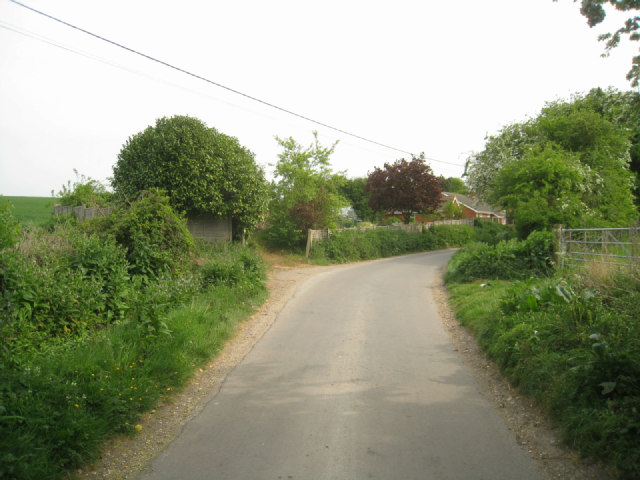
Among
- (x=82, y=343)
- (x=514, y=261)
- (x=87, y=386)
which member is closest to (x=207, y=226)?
(x=514, y=261)

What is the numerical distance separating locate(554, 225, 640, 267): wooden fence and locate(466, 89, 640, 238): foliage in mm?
4221

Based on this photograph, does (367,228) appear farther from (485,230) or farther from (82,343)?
(82,343)

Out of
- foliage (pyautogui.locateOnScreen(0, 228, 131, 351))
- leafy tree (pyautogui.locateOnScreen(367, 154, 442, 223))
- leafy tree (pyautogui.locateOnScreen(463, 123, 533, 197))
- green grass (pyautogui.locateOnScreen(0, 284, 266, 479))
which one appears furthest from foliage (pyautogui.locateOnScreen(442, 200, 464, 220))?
green grass (pyautogui.locateOnScreen(0, 284, 266, 479))

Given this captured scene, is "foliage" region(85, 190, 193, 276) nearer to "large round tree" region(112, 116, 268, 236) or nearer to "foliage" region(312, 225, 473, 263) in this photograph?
"large round tree" region(112, 116, 268, 236)

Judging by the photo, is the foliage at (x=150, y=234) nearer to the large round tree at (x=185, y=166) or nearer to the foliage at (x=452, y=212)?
the large round tree at (x=185, y=166)

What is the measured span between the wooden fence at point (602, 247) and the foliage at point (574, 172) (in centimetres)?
422

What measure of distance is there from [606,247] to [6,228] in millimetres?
11098

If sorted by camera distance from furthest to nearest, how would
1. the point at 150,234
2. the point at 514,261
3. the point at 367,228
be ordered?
the point at 367,228
the point at 514,261
the point at 150,234

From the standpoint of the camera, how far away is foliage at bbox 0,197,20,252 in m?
6.34

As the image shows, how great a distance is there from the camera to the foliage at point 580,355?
370cm

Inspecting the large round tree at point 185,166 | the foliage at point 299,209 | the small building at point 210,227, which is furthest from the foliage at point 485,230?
the large round tree at point 185,166

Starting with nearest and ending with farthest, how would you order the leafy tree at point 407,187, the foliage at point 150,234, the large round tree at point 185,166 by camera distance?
the foliage at point 150,234 → the large round tree at point 185,166 → the leafy tree at point 407,187

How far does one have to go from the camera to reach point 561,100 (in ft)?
82.3

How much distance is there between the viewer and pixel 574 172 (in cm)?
1764
